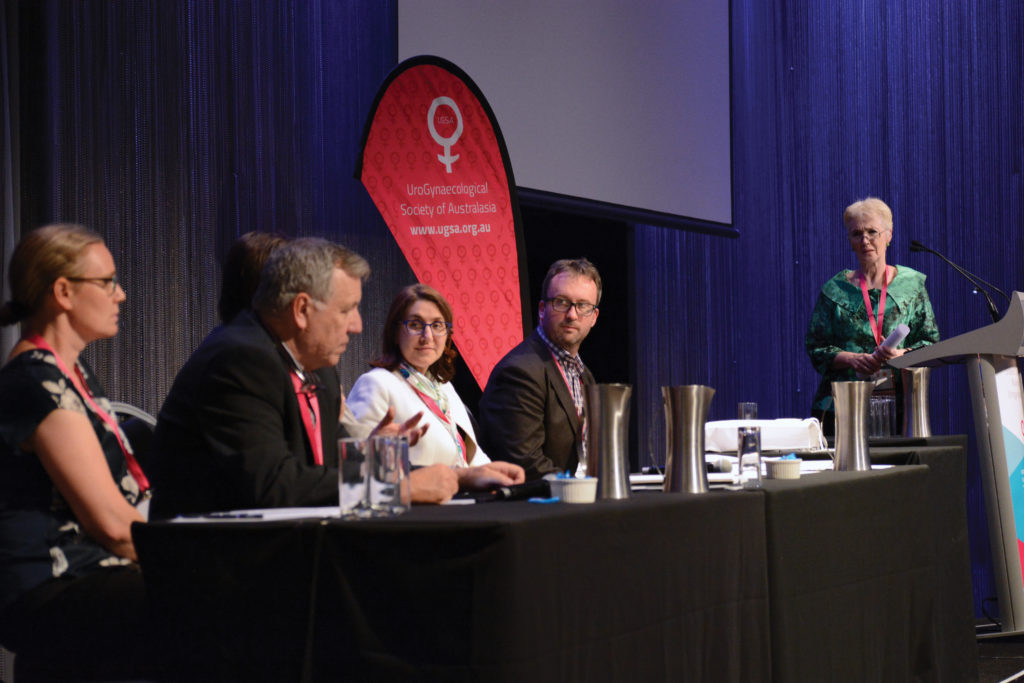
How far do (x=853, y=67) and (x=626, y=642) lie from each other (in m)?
5.66

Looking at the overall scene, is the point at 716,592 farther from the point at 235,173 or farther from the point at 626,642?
the point at 235,173

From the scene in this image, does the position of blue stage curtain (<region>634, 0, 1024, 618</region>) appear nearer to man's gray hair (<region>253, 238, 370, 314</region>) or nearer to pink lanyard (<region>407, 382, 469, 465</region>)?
pink lanyard (<region>407, 382, 469, 465</region>)

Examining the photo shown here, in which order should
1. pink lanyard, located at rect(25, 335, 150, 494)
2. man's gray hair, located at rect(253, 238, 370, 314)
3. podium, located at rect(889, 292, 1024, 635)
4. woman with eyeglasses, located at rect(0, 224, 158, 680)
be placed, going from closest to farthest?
woman with eyeglasses, located at rect(0, 224, 158, 680) < pink lanyard, located at rect(25, 335, 150, 494) < man's gray hair, located at rect(253, 238, 370, 314) < podium, located at rect(889, 292, 1024, 635)

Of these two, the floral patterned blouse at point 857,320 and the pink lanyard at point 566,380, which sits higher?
the floral patterned blouse at point 857,320

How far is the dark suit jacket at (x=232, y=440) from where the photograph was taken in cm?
172

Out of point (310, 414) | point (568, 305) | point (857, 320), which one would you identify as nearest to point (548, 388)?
point (568, 305)

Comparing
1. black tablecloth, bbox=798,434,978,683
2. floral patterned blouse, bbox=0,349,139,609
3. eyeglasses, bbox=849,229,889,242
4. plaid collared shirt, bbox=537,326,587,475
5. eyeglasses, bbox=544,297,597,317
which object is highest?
eyeglasses, bbox=849,229,889,242

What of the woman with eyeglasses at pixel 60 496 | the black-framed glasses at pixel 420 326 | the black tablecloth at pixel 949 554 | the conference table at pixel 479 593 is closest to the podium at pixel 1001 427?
the black tablecloth at pixel 949 554

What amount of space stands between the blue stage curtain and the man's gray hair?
13.0 feet

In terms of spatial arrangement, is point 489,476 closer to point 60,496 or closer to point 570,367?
point 60,496

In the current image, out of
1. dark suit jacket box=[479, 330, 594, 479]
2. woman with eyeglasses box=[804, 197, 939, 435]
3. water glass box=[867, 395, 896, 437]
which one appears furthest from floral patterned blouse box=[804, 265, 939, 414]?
dark suit jacket box=[479, 330, 594, 479]

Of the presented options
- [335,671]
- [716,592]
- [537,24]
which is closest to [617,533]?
[716,592]

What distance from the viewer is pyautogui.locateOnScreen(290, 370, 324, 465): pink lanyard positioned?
193 cm

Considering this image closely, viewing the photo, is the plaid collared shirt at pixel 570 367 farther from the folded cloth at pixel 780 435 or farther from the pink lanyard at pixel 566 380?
the folded cloth at pixel 780 435
